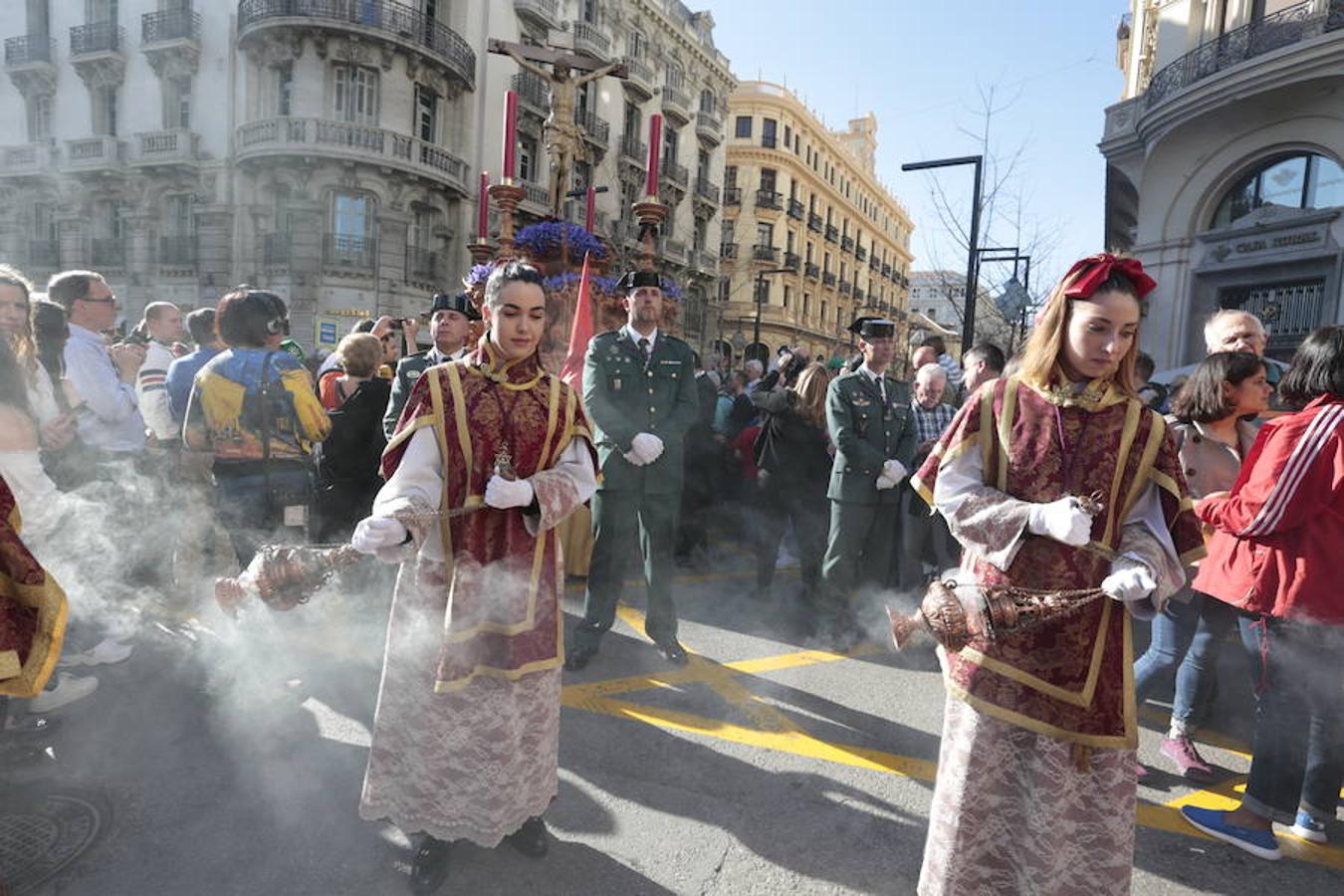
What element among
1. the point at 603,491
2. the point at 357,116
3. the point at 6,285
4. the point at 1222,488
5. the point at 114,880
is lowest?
the point at 114,880

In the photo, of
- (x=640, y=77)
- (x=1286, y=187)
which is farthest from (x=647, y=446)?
(x=640, y=77)

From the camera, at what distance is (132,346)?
6.39 meters

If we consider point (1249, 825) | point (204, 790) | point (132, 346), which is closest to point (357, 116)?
point (132, 346)

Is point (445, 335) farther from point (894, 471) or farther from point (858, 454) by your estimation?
point (894, 471)

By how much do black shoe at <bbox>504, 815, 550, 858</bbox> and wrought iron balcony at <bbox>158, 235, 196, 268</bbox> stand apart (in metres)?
27.5

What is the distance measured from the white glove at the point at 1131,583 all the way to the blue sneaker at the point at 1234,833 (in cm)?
170

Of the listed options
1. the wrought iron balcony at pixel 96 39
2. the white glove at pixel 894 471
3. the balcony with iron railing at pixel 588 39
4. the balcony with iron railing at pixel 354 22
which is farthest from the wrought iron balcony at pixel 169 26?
the white glove at pixel 894 471

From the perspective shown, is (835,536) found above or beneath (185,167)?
beneath

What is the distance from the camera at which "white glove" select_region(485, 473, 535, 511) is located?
2.33m

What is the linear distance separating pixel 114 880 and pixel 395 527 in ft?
5.10

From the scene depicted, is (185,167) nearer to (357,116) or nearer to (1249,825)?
(357,116)

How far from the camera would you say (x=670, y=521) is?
15.3 ft

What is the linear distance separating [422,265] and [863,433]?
2251 centimetres

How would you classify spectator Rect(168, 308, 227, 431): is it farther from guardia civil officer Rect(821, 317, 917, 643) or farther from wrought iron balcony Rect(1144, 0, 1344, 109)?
wrought iron balcony Rect(1144, 0, 1344, 109)
